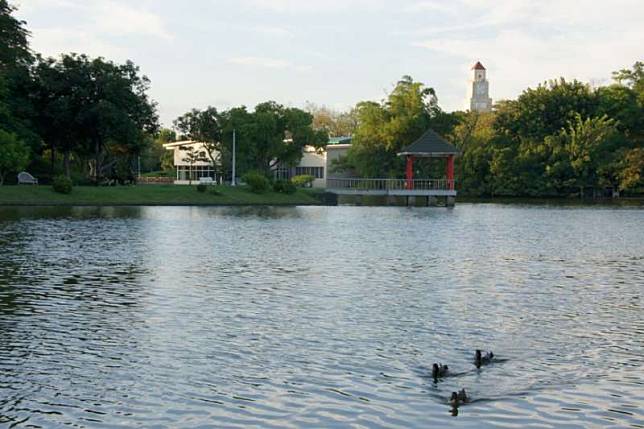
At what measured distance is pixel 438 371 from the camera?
42.4 ft

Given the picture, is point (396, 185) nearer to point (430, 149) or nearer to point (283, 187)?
point (430, 149)

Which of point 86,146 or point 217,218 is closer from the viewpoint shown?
point 217,218

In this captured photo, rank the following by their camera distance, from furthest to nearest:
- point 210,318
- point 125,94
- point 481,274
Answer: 1. point 125,94
2. point 481,274
3. point 210,318

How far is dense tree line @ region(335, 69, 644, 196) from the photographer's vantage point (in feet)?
327

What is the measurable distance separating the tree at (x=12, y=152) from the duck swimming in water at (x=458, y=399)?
58.7 m

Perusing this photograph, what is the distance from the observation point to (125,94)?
7550 cm

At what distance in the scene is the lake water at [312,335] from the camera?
11289 millimetres

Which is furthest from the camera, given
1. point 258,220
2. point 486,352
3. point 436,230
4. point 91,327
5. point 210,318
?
point 258,220

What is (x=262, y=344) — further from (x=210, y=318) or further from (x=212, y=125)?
(x=212, y=125)

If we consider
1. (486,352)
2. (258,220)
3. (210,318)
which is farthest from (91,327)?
(258,220)

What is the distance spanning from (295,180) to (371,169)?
11.0 m

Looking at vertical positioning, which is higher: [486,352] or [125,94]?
[125,94]

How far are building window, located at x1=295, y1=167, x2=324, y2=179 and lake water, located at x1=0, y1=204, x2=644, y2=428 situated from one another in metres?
74.6

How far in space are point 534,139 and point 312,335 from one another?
9469cm
